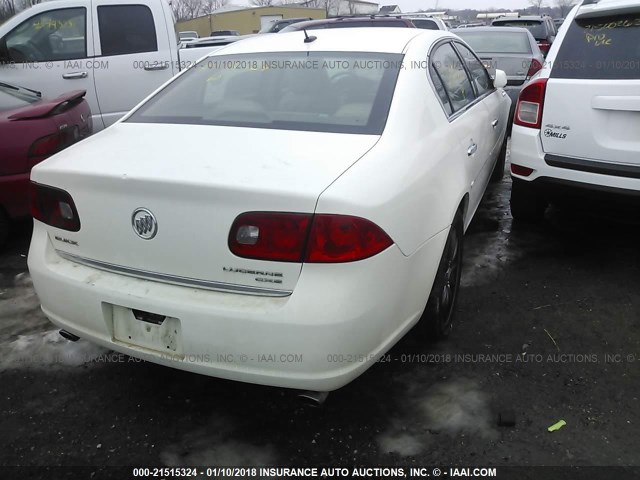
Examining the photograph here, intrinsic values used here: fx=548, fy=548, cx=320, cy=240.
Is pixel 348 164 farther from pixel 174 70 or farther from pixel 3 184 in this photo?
pixel 174 70

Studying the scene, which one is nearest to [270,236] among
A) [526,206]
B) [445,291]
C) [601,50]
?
[445,291]

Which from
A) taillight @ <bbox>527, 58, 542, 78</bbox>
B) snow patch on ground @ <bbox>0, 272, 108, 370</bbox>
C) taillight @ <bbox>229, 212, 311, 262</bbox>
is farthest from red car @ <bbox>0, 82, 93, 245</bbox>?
taillight @ <bbox>527, 58, 542, 78</bbox>

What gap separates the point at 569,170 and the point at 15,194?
3.82 meters

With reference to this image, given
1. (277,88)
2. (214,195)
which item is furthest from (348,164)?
(277,88)

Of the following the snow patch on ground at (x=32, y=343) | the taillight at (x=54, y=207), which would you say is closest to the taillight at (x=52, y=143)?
the snow patch on ground at (x=32, y=343)

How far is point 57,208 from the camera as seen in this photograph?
2.25 m

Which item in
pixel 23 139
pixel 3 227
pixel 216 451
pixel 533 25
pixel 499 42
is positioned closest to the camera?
pixel 216 451

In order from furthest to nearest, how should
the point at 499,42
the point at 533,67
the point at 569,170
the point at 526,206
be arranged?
the point at 499,42 < the point at 533,67 < the point at 526,206 < the point at 569,170

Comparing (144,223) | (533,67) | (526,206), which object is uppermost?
(144,223)

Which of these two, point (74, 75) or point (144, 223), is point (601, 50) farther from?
point (74, 75)

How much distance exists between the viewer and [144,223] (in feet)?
6.57

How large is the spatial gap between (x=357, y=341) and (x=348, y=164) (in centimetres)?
64

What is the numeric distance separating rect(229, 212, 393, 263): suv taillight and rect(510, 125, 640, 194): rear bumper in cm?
219

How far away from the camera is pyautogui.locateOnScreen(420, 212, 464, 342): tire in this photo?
2615 mm
